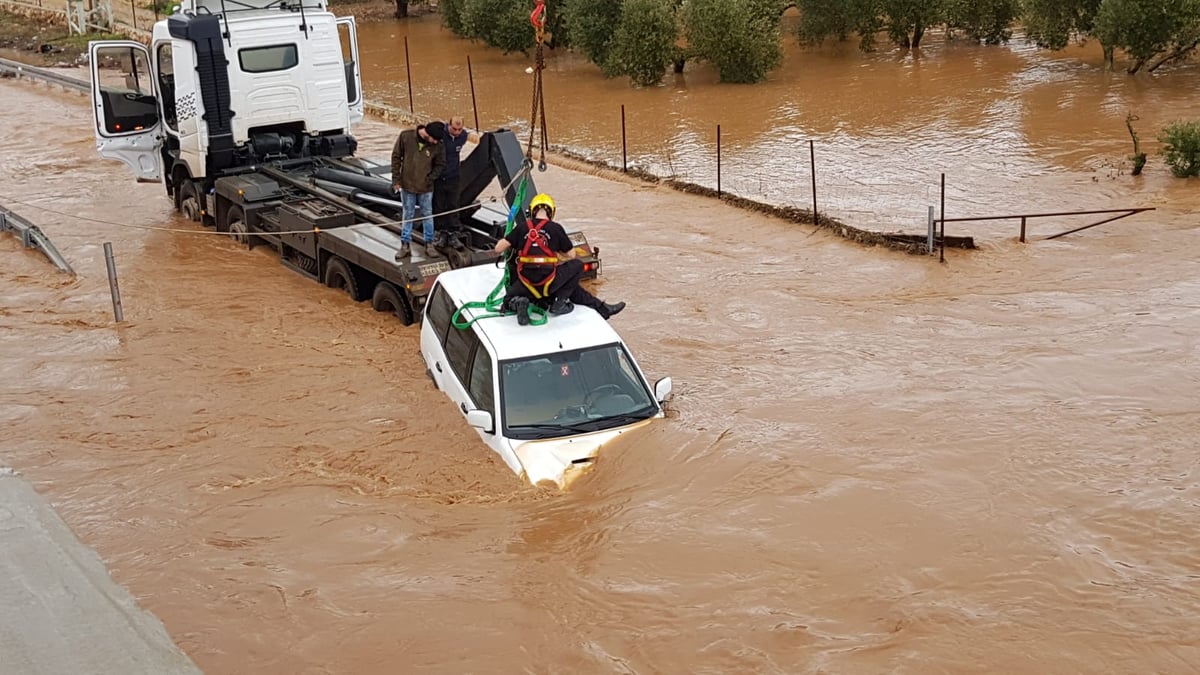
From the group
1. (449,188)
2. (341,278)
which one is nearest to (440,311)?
(449,188)

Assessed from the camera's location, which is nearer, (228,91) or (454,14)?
(228,91)

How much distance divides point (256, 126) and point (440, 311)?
8021 mm

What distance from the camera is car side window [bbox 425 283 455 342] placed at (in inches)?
405

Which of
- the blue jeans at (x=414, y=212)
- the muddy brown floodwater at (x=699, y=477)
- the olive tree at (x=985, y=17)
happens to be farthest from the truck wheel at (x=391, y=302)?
the olive tree at (x=985, y=17)

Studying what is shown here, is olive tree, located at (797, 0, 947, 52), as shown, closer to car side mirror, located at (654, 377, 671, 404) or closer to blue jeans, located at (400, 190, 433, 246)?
blue jeans, located at (400, 190, 433, 246)

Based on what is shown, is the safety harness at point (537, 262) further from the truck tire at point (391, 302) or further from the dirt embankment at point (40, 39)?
the dirt embankment at point (40, 39)

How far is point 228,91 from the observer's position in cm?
1686

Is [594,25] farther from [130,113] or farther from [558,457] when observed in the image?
[558,457]

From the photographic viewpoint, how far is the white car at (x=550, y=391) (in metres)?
8.75

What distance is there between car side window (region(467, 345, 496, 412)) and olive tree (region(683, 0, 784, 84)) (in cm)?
2285

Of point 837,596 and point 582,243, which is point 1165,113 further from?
point 837,596

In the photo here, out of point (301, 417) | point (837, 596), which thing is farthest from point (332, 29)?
point (837, 596)

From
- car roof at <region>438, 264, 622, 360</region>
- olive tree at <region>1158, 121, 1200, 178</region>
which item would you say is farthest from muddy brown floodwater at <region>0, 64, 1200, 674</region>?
olive tree at <region>1158, 121, 1200, 178</region>

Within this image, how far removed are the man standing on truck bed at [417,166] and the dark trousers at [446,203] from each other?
0.25 m
